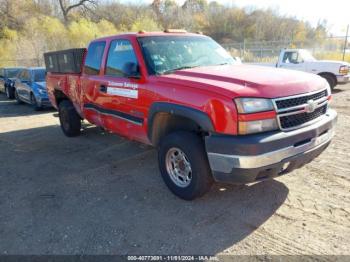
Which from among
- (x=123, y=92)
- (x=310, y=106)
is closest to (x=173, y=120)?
(x=123, y=92)

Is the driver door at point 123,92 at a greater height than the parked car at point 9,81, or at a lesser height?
greater


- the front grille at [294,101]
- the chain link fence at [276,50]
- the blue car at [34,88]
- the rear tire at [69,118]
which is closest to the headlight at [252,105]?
the front grille at [294,101]

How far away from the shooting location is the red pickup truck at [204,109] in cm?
299

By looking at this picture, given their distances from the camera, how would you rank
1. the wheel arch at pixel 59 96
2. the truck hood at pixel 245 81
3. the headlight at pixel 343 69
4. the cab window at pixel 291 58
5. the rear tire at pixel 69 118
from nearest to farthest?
1. the truck hood at pixel 245 81
2. the rear tire at pixel 69 118
3. the wheel arch at pixel 59 96
4. the headlight at pixel 343 69
5. the cab window at pixel 291 58

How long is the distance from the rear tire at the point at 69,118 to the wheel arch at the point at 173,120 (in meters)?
3.26

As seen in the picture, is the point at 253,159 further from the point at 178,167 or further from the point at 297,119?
the point at 178,167

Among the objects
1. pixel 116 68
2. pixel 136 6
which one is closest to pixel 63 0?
pixel 136 6

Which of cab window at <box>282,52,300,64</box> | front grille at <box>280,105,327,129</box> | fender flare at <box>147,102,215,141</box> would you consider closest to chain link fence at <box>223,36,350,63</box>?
cab window at <box>282,52,300,64</box>

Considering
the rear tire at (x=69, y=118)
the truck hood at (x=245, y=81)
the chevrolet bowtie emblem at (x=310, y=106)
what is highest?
the truck hood at (x=245, y=81)

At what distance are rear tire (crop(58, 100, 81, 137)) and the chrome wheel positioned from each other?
360cm

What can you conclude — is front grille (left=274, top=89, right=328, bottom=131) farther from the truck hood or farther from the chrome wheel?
the chrome wheel

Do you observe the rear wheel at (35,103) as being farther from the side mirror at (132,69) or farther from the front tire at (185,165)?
the front tire at (185,165)

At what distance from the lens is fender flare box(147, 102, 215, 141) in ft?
10.3

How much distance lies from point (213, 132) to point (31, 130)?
6.37m
